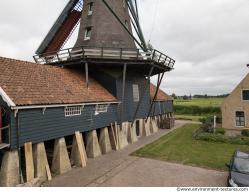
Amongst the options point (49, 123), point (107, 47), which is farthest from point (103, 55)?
point (49, 123)

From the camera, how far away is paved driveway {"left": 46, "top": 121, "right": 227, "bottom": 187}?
14.5 m

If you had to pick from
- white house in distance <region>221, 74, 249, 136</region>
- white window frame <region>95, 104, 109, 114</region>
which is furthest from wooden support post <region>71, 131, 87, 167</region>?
white house in distance <region>221, 74, 249, 136</region>

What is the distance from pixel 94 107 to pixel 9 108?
795cm

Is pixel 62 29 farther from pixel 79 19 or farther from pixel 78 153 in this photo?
pixel 78 153

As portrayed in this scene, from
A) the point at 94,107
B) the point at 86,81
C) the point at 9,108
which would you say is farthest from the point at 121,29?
the point at 9,108

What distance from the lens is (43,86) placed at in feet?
57.4

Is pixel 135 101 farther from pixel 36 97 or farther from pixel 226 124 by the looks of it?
pixel 36 97

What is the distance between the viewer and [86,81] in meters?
22.6

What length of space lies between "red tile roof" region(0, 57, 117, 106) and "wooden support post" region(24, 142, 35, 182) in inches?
91.7

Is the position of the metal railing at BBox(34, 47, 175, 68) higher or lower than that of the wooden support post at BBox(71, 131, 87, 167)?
higher

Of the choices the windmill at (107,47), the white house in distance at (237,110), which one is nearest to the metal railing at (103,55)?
the windmill at (107,47)

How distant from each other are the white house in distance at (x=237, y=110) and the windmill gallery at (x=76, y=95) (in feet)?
23.7

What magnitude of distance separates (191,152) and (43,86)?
494 inches

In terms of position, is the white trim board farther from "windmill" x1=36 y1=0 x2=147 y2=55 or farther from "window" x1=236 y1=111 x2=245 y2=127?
"window" x1=236 y1=111 x2=245 y2=127
